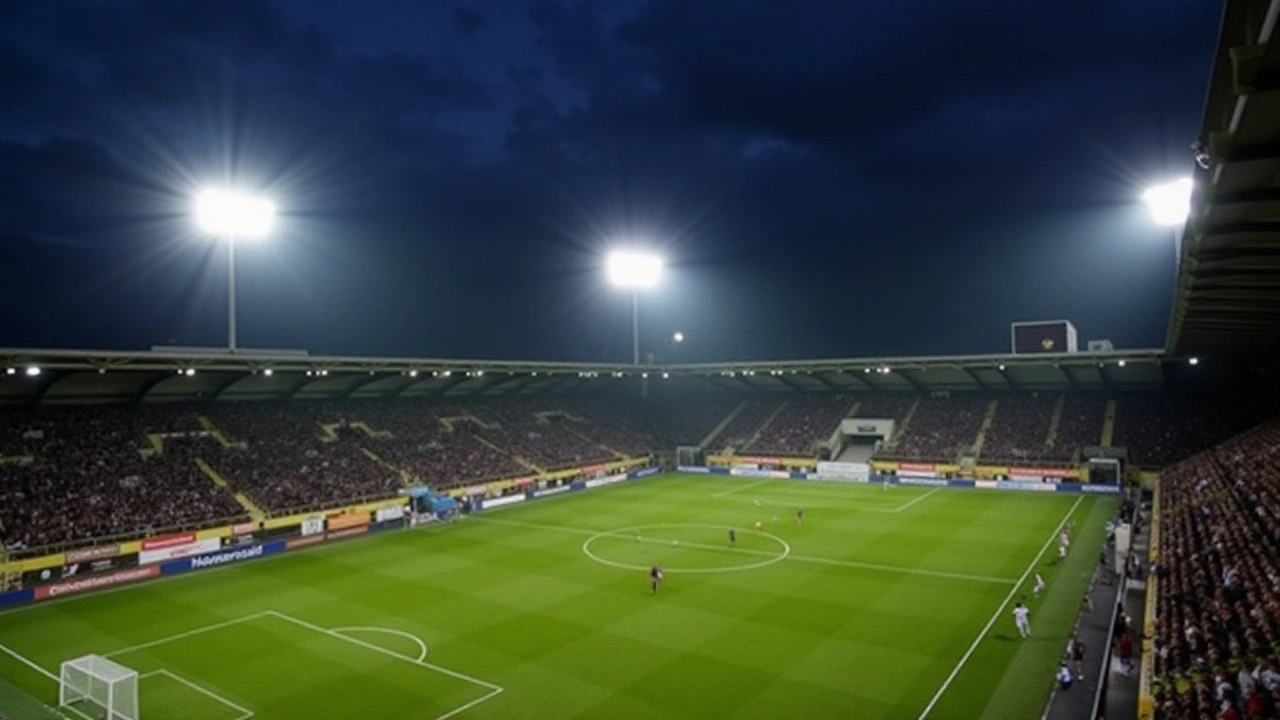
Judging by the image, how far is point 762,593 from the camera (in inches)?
1035

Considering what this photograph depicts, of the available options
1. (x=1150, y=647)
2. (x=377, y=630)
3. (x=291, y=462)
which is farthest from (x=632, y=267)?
(x=1150, y=647)

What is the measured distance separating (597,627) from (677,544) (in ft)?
39.7

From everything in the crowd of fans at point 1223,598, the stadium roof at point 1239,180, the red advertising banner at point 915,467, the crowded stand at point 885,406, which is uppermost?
the stadium roof at point 1239,180

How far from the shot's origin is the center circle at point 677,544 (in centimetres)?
3072

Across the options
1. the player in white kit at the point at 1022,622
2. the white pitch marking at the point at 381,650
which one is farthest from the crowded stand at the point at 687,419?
the player in white kit at the point at 1022,622

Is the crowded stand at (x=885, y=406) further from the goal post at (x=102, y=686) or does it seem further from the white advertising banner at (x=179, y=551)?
the goal post at (x=102, y=686)

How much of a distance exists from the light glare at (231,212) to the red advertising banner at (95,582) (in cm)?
1513

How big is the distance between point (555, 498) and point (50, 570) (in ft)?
89.5

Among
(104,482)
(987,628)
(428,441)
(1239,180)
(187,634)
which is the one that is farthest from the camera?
(428,441)

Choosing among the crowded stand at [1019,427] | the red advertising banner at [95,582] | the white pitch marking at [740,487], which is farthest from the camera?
the crowded stand at [1019,427]

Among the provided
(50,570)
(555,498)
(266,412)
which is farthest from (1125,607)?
(266,412)

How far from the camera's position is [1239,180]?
8.84m

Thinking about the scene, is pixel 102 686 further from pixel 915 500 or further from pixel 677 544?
pixel 915 500

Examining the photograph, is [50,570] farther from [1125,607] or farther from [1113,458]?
[1113,458]
